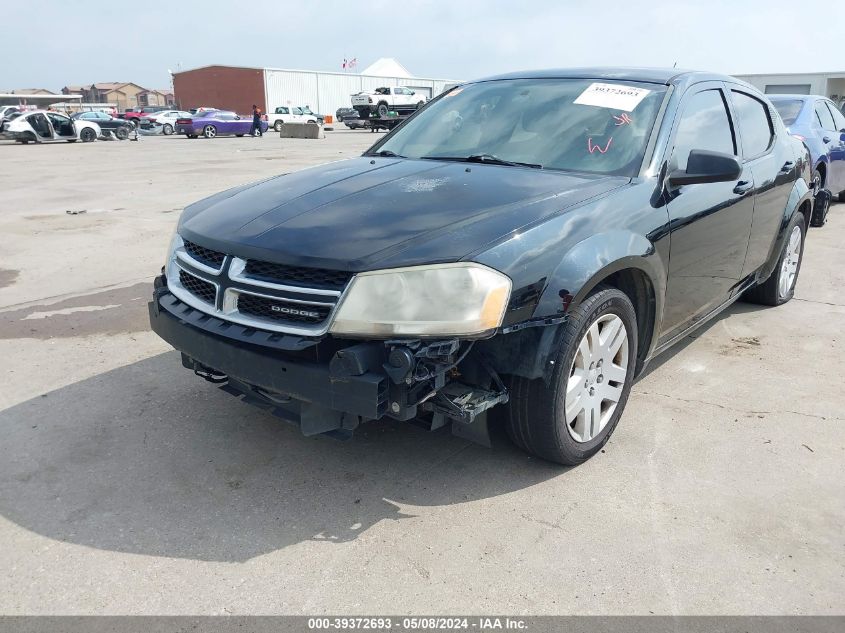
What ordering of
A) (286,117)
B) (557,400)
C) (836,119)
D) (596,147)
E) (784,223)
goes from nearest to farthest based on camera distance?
1. (557,400)
2. (596,147)
3. (784,223)
4. (836,119)
5. (286,117)

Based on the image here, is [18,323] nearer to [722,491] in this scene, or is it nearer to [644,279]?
[644,279]

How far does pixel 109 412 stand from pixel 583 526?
249 centimetres

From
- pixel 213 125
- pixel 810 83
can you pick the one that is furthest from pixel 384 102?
pixel 810 83

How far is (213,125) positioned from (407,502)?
36.9 m

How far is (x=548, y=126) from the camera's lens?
3.66 metres

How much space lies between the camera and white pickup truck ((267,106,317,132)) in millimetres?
43656

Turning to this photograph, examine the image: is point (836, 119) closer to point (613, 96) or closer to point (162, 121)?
point (613, 96)

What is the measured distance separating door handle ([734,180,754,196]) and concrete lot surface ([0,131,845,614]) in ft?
3.56

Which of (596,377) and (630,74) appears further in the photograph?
(630,74)

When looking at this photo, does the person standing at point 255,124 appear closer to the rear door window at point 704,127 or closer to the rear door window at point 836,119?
the rear door window at point 836,119

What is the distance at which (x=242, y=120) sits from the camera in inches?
1487

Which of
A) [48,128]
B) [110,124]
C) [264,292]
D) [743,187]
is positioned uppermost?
[743,187]

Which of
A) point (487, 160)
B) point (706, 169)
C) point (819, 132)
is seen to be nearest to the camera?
point (706, 169)

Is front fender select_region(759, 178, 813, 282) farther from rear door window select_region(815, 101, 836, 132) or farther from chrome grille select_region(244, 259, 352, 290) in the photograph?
rear door window select_region(815, 101, 836, 132)
